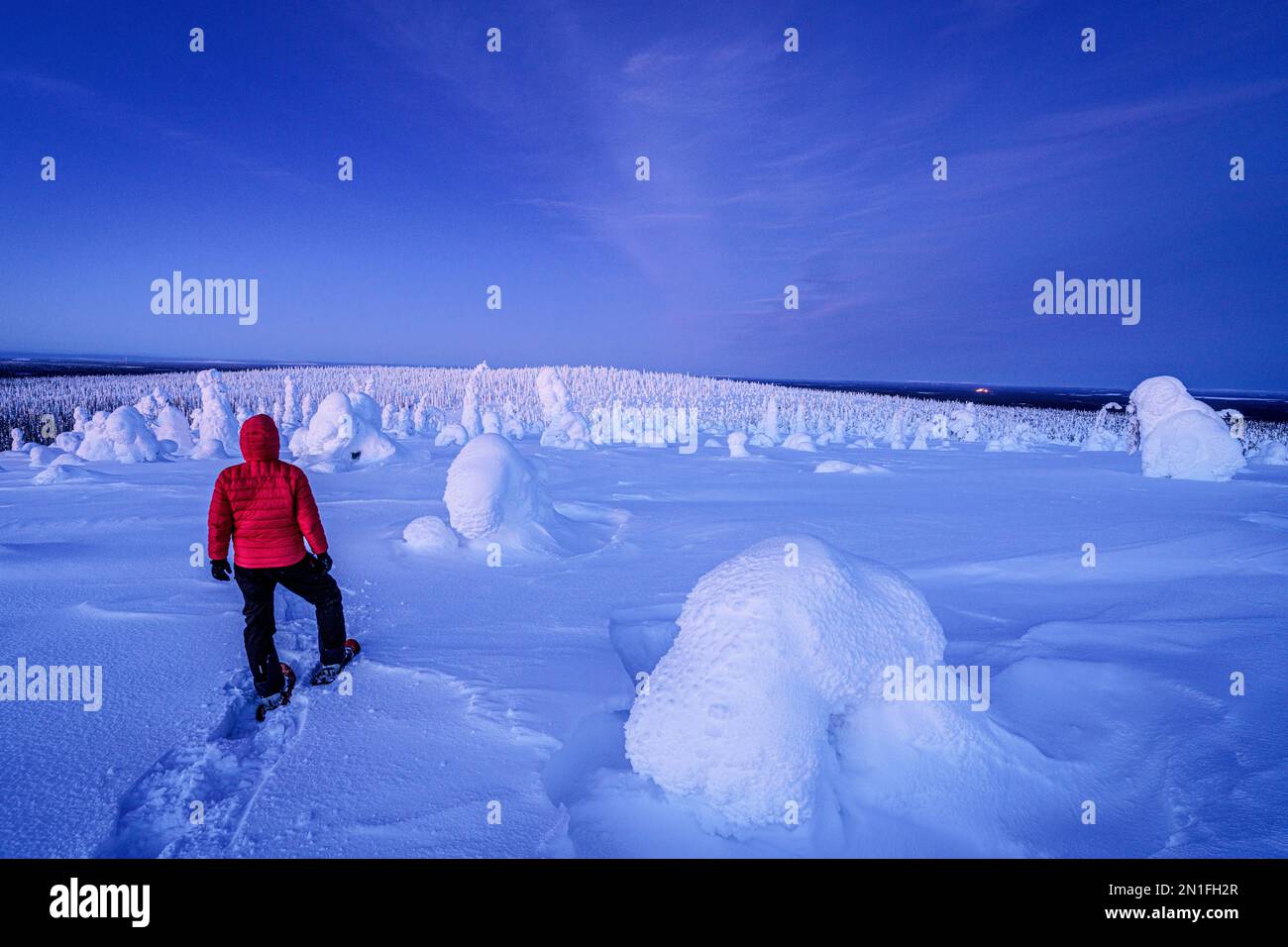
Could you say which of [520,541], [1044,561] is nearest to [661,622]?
[520,541]

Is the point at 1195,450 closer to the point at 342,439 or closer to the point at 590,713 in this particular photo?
the point at 590,713

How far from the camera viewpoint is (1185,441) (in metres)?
17.2

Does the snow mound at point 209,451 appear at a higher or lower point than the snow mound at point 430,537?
higher

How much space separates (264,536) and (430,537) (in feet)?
12.8

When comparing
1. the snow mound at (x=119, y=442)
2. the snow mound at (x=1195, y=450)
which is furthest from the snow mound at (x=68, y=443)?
the snow mound at (x=1195, y=450)

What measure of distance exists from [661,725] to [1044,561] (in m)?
6.95

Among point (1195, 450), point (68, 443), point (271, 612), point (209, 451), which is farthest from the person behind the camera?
point (68, 443)

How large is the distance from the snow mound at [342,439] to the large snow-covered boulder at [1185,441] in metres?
25.8

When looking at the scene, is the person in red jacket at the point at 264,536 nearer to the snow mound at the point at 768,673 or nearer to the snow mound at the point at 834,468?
the snow mound at the point at 768,673

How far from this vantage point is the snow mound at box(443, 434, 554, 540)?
7992mm

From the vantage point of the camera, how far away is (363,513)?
425 inches

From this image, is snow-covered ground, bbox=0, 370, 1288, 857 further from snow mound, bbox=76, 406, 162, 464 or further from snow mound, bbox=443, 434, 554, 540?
snow mound, bbox=76, 406, 162, 464

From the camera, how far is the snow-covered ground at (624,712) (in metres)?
2.77
